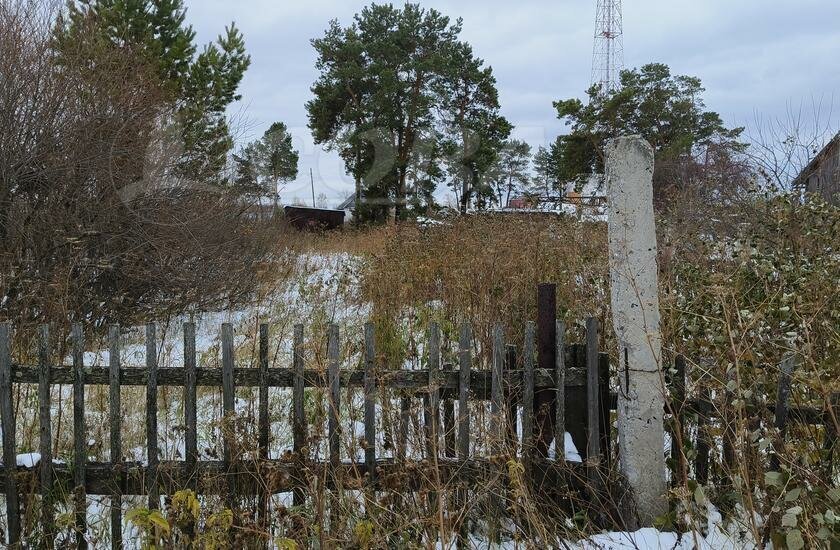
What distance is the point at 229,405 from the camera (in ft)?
9.63

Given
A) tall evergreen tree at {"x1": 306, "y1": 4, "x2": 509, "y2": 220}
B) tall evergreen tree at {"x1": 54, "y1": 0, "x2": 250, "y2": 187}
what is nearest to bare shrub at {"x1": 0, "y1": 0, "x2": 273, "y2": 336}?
tall evergreen tree at {"x1": 54, "y1": 0, "x2": 250, "y2": 187}

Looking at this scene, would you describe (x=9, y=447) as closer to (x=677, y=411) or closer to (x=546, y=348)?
(x=546, y=348)

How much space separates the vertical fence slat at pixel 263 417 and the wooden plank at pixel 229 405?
120 millimetres

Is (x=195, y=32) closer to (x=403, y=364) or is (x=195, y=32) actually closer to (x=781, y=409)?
(x=403, y=364)

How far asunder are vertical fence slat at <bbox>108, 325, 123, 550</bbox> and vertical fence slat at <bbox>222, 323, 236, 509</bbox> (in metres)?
0.46

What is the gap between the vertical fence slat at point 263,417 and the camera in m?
2.97

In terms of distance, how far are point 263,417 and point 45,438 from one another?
3.25 ft

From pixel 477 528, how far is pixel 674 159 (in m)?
25.6

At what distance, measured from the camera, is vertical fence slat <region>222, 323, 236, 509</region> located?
286cm

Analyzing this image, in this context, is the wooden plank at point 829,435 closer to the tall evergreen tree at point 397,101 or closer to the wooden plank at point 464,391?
the wooden plank at point 464,391

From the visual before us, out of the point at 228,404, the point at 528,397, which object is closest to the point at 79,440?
the point at 228,404

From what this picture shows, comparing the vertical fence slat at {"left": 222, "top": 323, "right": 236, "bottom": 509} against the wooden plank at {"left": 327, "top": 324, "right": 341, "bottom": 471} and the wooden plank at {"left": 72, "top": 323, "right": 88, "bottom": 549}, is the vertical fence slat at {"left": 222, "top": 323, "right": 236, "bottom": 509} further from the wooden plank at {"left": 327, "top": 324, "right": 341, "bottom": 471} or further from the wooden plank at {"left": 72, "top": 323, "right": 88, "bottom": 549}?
the wooden plank at {"left": 72, "top": 323, "right": 88, "bottom": 549}

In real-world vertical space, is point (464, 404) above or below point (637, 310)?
below

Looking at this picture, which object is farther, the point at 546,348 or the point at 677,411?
the point at 546,348
